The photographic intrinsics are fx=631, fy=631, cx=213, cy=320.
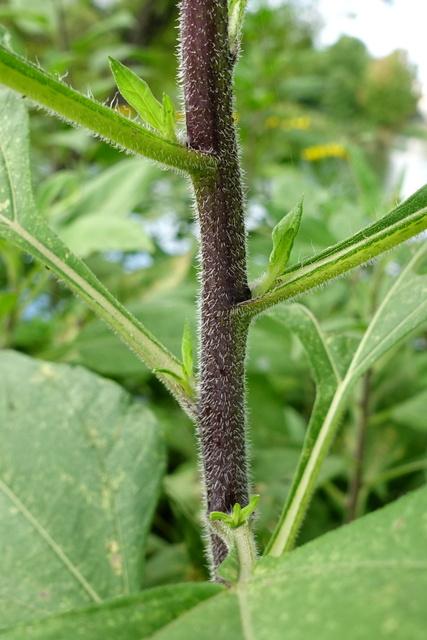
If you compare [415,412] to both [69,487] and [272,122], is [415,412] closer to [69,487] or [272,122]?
[69,487]

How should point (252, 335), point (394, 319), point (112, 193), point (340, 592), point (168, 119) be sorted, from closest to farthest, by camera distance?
1. point (340, 592)
2. point (168, 119)
3. point (394, 319)
4. point (252, 335)
5. point (112, 193)

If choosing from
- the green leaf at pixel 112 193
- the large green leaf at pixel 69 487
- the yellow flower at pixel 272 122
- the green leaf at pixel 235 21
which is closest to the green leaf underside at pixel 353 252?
the green leaf at pixel 235 21

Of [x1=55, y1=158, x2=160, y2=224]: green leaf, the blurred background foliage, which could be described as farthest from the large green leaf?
[x1=55, y1=158, x2=160, y2=224]: green leaf

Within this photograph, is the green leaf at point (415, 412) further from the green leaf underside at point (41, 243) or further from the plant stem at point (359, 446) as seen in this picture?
the green leaf underside at point (41, 243)

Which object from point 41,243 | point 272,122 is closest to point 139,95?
point 41,243

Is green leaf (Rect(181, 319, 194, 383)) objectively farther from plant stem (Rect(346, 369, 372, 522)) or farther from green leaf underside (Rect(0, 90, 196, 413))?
plant stem (Rect(346, 369, 372, 522))
